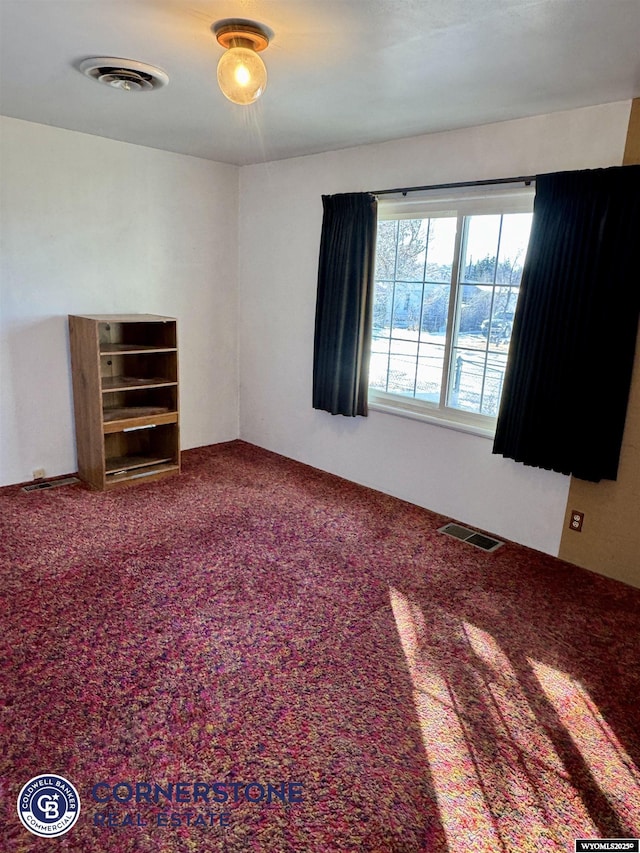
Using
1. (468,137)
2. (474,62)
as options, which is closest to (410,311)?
(468,137)

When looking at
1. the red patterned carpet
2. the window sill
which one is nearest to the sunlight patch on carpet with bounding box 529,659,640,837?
the red patterned carpet

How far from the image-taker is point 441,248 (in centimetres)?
360

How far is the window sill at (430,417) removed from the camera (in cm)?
348

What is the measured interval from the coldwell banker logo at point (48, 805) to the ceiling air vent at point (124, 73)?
2743 millimetres

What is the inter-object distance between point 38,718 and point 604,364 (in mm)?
2920

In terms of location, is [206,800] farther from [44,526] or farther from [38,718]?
[44,526]

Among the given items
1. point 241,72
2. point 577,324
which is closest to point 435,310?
point 577,324

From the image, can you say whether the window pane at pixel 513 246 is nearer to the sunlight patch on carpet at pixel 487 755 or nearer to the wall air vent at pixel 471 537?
the wall air vent at pixel 471 537

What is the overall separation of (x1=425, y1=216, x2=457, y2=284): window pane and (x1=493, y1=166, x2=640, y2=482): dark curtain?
2.09ft

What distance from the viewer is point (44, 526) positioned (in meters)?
3.38

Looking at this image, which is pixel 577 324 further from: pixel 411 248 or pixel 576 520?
pixel 411 248

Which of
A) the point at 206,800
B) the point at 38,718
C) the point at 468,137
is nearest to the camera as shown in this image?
the point at 206,800

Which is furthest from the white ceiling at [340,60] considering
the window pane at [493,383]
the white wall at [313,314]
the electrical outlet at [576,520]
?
the electrical outlet at [576,520]

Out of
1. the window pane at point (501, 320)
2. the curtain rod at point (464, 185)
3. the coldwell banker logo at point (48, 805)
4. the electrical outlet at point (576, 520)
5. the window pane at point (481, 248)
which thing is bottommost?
the coldwell banker logo at point (48, 805)
